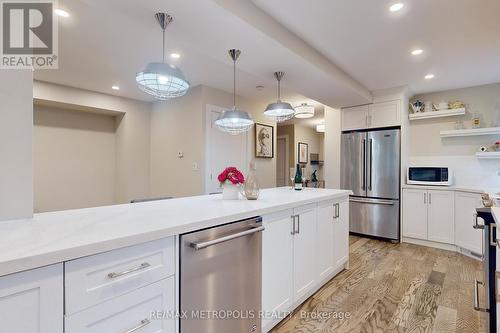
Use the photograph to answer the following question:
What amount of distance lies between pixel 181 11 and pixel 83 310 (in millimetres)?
1782

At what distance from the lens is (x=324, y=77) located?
3.04 m

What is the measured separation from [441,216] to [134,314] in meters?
4.22

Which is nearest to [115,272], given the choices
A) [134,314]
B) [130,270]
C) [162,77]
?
[130,270]

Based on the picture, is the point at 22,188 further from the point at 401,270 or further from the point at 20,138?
the point at 401,270

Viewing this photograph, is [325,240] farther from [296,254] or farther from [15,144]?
[15,144]

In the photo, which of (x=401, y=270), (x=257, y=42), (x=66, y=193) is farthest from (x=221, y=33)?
(x=66, y=193)

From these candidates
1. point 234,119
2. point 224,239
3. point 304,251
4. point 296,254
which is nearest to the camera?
point 224,239

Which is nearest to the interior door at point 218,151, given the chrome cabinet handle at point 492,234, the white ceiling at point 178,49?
the white ceiling at point 178,49

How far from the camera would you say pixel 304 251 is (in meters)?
2.14

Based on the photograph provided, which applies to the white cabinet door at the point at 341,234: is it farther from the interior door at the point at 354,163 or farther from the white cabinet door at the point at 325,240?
the interior door at the point at 354,163

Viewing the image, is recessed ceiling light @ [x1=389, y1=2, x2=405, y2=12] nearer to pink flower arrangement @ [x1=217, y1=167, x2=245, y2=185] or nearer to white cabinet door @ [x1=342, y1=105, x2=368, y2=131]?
pink flower arrangement @ [x1=217, y1=167, x2=245, y2=185]

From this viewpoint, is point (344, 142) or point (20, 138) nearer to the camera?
point (20, 138)

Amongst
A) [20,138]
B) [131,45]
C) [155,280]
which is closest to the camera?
[155,280]

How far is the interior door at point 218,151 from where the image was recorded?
4.21 m
